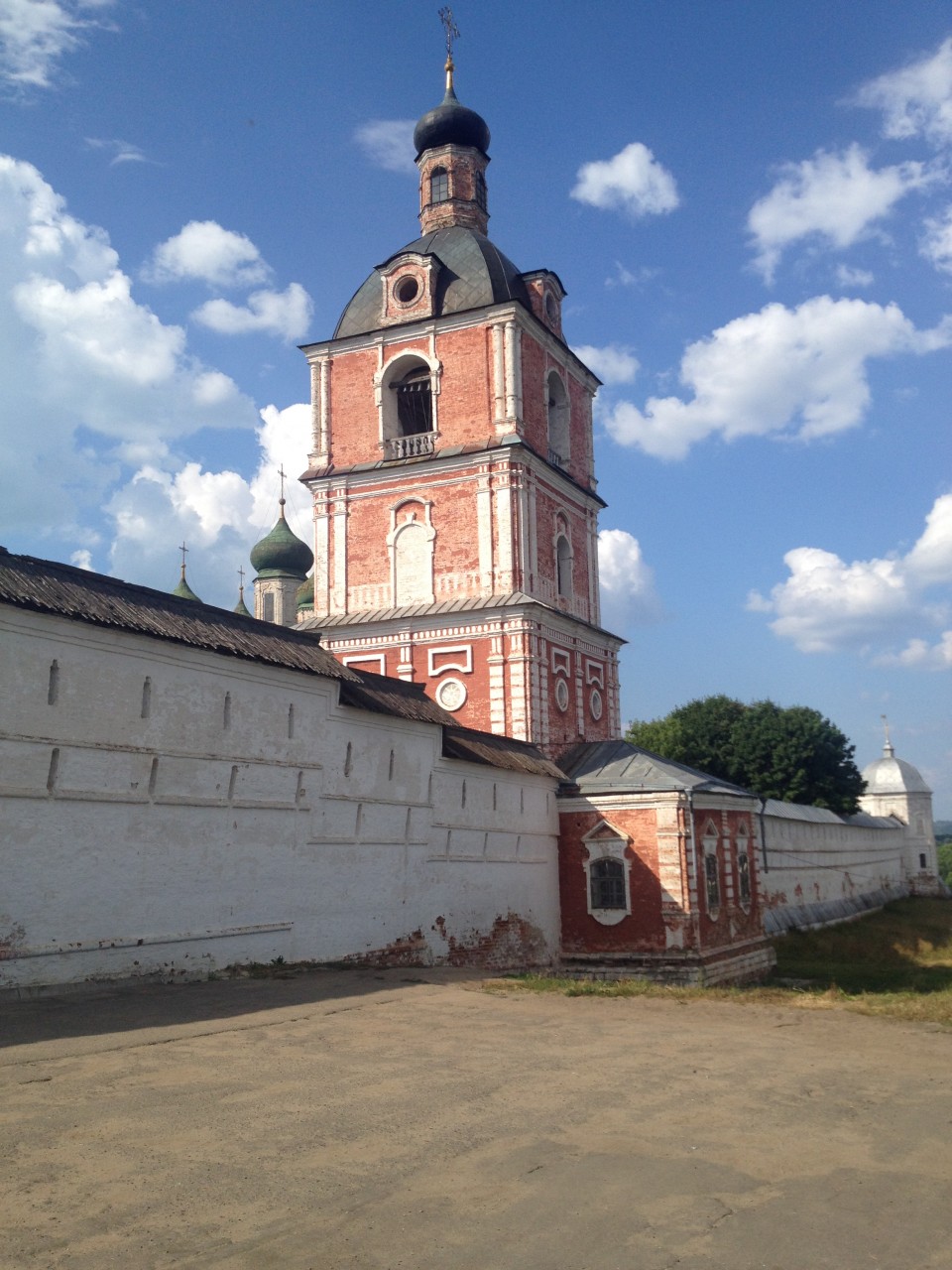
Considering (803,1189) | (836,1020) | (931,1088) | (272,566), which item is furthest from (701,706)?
(803,1189)

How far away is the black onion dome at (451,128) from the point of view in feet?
98.9

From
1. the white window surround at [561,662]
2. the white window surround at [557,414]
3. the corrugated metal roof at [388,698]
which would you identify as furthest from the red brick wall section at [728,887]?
the white window surround at [557,414]

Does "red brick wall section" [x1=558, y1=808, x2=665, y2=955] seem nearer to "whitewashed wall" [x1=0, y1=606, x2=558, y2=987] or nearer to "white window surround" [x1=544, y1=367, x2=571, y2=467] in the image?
"whitewashed wall" [x1=0, y1=606, x2=558, y2=987]

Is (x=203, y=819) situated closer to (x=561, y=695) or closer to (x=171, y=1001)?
(x=171, y=1001)

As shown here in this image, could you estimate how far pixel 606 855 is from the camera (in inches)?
904

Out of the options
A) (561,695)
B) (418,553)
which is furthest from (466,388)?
(561,695)

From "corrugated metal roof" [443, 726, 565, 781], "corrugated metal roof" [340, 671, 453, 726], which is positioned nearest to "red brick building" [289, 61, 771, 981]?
"corrugated metal roof" [443, 726, 565, 781]

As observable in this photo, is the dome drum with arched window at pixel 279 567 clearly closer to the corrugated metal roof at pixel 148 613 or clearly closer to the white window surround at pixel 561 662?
the white window surround at pixel 561 662

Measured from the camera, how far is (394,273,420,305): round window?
27.8 m

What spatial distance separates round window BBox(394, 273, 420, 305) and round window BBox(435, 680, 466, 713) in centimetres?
1031

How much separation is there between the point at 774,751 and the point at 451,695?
22067 millimetres

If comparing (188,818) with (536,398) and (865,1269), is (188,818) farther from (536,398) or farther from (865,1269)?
(536,398)

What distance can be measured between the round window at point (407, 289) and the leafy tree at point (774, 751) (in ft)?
76.4

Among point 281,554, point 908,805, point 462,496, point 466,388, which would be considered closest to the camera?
point 462,496
